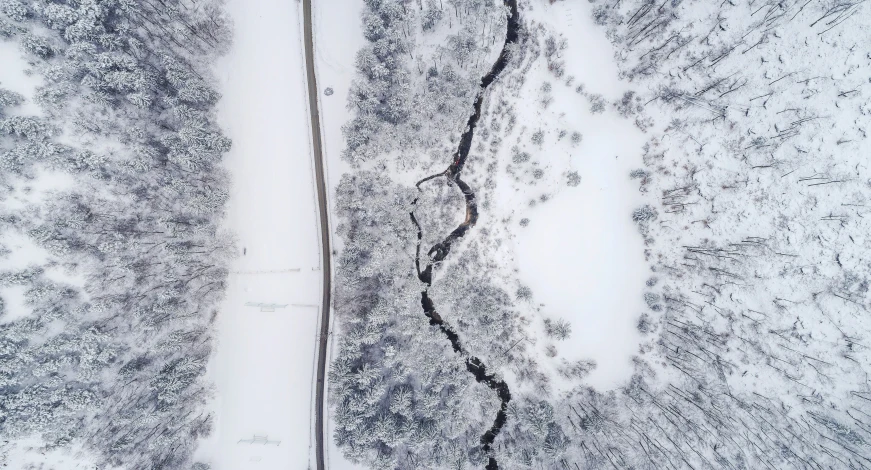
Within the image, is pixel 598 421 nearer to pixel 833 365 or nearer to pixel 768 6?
pixel 833 365

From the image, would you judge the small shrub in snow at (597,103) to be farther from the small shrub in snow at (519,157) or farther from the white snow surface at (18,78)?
the white snow surface at (18,78)

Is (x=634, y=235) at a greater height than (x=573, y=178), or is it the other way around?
(x=573, y=178)

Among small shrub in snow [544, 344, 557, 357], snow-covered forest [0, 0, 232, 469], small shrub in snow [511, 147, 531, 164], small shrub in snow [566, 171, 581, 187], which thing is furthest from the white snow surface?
small shrub in snow [544, 344, 557, 357]

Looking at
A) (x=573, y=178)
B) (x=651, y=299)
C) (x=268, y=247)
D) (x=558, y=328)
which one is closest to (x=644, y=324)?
(x=651, y=299)

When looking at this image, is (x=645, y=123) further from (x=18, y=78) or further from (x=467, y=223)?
(x=18, y=78)

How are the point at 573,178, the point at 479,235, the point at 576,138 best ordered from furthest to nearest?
the point at 479,235, the point at 573,178, the point at 576,138

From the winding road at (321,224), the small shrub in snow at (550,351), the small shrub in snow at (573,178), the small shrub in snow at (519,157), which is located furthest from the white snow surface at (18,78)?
the small shrub in snow at (550,351)

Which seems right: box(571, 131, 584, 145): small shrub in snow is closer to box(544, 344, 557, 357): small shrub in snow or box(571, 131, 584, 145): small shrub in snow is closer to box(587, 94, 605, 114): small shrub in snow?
box(587, 94, 605, 114): small shrub in snow

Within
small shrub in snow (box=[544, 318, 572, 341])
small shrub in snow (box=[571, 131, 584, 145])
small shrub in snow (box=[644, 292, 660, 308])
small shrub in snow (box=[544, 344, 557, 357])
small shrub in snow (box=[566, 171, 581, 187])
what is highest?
small shrub in snow (box=[571, 131, 584, 145])
